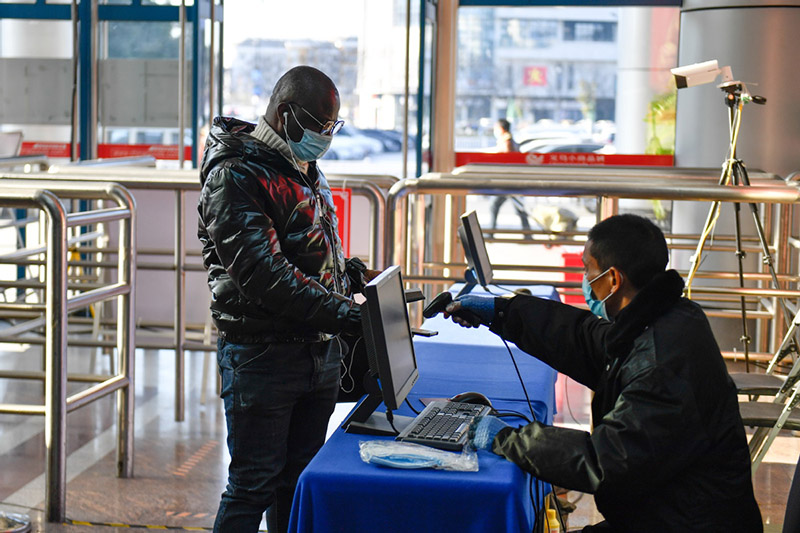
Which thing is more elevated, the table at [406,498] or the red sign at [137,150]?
the red sign at [137,150]

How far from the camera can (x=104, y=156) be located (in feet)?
26.6

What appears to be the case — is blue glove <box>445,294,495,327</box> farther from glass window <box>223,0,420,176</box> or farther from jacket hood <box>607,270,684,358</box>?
glass window <box>223,0,420,176</box>

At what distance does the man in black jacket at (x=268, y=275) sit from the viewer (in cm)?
265

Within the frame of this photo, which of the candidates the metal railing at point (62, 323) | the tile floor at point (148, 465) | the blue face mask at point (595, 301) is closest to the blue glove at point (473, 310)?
the blue face mask at point (595, 301)

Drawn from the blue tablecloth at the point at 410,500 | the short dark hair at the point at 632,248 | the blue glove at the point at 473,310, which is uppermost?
the short dark hair at the point at 632,248

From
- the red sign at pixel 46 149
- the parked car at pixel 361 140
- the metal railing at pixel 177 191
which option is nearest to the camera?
the metal railing at pixel 177 191

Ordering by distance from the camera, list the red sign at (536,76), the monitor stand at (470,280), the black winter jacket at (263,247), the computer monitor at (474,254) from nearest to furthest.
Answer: the black winter jacket at (263,247) → the computer monitor at (474,254) → the monitor stand at (470,280) → the red sign at (536,76)

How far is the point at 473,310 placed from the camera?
2.94 m

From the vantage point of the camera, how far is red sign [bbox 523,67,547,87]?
780cm

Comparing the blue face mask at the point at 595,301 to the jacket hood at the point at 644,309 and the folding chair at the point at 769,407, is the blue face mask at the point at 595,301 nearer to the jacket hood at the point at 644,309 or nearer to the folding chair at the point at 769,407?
the jacket hood at the point at 644,309

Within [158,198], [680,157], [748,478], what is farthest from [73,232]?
[748,478]

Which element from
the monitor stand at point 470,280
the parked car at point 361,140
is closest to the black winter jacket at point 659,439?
the monitor stand at point 470,280

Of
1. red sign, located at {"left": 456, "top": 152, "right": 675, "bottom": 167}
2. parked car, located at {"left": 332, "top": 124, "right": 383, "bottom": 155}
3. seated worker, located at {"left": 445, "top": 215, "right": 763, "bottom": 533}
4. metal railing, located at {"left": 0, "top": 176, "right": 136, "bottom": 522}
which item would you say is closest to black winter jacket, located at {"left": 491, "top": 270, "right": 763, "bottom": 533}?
seated worker, located at {"left": 445, "top": 215, "right": 763, "bottom": 533}

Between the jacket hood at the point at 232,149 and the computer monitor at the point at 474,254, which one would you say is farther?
the computer monitor at the point at 474,254
